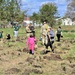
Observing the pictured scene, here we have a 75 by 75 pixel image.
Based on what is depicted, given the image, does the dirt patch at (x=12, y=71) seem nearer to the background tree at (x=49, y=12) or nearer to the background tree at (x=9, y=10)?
the background tree at (x=9, y=10)

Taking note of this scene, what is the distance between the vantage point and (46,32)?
771 inches

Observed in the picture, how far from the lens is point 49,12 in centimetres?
10369

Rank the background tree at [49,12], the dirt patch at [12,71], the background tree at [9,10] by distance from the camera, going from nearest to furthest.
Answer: the dirt patch at [12,71] < the background tree at [9,10] < the background tree at [49,12]

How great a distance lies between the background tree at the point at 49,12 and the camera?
333ft

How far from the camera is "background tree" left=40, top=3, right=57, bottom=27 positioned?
102 metres

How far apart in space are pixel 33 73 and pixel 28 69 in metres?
0.50

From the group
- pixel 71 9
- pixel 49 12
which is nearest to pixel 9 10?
pixel 71 9

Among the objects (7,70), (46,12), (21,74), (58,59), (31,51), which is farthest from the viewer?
(46,12)

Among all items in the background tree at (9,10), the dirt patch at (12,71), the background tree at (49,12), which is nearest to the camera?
the dirt patch at (12,71)

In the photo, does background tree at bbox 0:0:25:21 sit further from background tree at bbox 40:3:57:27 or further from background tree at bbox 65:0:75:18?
background tree at bbox 40:3:57:27

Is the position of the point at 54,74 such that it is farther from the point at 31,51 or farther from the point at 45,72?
the point at 31,51

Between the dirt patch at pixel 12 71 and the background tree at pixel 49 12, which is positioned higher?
the dirt patch at pixel 12 71

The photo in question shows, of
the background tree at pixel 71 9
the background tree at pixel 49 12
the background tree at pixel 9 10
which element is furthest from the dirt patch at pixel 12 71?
the background tree at pixel 49 12

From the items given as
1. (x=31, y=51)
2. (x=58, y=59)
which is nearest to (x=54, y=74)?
(x=58, y=59)
